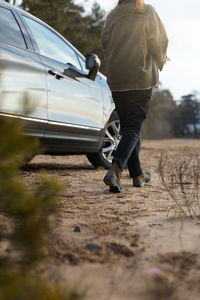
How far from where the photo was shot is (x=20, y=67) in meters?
3.63

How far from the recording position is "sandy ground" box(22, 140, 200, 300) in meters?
1.49

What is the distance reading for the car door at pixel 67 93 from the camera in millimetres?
4152

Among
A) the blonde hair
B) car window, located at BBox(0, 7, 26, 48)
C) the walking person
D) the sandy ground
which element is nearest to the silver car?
car window, located at BBox(0, 7, 26, 48)

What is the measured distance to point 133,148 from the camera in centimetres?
389

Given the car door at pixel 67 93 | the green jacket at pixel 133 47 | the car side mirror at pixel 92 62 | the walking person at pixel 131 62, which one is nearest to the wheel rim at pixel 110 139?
the car door at pixel 67 93

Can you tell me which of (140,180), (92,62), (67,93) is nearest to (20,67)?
(67,93)

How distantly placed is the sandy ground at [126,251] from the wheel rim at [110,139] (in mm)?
2123

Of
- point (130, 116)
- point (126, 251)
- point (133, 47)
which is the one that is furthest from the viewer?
point (130, 116)

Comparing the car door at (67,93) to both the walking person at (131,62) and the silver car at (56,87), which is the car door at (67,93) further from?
the walking person at (131,62)

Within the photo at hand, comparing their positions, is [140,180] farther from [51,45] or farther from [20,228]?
[20,228]

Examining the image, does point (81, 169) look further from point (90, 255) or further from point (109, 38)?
point (90, 255)

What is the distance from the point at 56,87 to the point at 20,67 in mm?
611

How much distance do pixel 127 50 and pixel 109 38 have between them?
0.27m

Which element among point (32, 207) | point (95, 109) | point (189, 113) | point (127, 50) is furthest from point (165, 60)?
point (189, 113)
